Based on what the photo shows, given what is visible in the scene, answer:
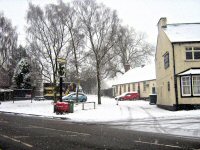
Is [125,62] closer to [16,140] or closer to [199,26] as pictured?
[199,26]

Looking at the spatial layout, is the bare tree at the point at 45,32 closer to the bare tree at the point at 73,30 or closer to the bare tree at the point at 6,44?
the bare tree at the point at 73,30

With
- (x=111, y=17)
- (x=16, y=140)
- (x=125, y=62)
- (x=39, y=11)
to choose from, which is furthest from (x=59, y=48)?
(x=125, y=62)

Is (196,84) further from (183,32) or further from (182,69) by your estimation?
(183,32)

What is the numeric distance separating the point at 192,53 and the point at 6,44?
43.8 meters

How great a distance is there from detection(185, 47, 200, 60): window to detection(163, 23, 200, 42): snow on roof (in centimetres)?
89

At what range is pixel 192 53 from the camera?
26906mm

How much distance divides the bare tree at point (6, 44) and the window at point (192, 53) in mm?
42798

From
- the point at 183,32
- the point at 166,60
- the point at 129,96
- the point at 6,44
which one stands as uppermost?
the point at 6,44

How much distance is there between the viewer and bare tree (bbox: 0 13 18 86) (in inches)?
2287

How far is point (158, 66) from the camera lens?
35.1 metres

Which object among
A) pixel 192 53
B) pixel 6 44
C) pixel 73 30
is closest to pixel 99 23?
pixel 73 30

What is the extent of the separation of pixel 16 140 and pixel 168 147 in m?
5.84

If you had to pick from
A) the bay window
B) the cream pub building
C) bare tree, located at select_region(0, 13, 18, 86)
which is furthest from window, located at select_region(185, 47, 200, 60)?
bare tree, located at select_region(0, 13, 18, 86)

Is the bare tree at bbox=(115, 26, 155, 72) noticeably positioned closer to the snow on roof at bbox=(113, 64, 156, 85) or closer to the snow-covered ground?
the snow on roof at bbox=(113, 64, 156, 85)
